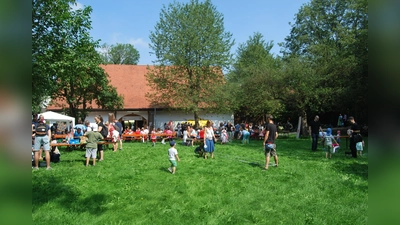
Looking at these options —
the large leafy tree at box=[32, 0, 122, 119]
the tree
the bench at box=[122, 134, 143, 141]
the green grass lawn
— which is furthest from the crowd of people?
the tree

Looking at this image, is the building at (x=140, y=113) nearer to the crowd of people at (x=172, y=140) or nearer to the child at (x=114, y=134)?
the crowd of people at (x=172, y=140)

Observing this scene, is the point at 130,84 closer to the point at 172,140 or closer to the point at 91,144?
the point at 172,140

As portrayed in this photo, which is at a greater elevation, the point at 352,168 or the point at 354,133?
the point at 354,133

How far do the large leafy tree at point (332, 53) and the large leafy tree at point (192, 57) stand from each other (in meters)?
7.39

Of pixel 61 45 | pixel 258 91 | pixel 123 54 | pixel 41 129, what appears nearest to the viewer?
pixel 41 129

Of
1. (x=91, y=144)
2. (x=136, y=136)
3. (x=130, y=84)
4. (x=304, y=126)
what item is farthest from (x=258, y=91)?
(x=91, y=144)

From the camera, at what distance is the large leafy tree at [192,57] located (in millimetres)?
31141

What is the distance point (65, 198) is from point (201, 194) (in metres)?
3.21

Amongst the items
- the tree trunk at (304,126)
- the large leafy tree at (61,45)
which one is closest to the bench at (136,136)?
the large leafy tree at (61,45)

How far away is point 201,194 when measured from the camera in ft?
25.1

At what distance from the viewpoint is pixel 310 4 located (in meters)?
42.7

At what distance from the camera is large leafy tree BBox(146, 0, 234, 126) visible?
3114cm
